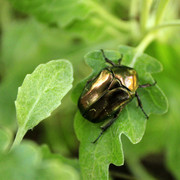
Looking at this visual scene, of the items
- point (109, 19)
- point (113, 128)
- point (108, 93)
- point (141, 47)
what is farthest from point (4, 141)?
point (109, 19)

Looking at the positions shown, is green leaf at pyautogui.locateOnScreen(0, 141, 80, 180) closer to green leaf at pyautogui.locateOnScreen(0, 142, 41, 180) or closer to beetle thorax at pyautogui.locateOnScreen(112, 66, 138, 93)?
green leaf at pyautogui.locateOnScreen(0, 142, 41, 180)

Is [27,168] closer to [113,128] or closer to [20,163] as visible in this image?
[20,163]

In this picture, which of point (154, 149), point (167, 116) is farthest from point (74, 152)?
point (167, 116)

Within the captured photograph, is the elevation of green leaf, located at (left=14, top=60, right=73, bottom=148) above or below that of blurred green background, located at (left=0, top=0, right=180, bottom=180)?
above

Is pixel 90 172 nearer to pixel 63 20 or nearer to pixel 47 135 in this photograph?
pixel 63 20

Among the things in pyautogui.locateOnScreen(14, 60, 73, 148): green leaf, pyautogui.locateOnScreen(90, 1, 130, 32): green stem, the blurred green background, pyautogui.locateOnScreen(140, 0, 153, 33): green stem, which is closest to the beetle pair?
pyautogui.locateOnScreen(14, 60, 73, 148): green leaf
